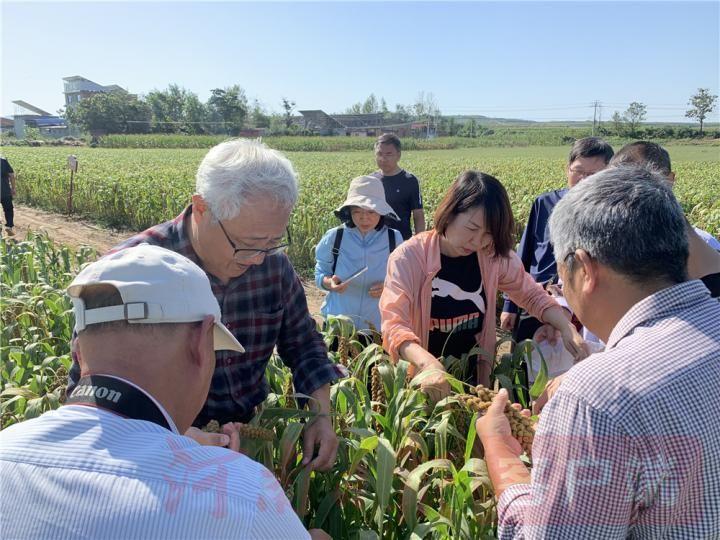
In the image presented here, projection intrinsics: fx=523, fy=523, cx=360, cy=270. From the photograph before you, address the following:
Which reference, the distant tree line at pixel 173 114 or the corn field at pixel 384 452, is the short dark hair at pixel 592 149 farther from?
the distant tree line at pixel 173 114

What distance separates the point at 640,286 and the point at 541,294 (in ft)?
5.69

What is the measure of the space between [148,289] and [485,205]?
6.10 feet

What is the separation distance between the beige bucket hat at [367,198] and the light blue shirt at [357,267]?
21cm

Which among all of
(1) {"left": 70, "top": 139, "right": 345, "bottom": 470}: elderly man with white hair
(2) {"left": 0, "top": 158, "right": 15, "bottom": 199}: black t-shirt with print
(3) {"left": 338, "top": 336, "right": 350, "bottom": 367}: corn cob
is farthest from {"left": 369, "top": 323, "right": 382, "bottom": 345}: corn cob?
(2) {"left": 0, "top": 158, "right": 15, "bottom": 199}: black t-shirt with print

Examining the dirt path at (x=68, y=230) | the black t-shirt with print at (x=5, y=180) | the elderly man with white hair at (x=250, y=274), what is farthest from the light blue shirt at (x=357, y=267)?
the black t-shirt with print at (x=5, y=180)

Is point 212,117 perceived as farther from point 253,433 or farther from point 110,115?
point 253,433

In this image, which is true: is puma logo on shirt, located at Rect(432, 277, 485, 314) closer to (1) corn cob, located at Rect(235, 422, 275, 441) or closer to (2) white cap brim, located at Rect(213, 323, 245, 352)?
(1) corn cob, located at Rect(235, 422, 275, 441)

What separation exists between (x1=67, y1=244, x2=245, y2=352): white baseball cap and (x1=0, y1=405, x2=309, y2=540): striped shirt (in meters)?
0.18

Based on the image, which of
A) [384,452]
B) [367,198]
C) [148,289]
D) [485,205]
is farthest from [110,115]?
[148,289]

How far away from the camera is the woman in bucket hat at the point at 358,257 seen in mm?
3797

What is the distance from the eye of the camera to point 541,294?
2.83 metres

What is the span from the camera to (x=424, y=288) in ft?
8.70

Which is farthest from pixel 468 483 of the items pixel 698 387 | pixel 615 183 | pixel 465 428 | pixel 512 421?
pixel 615 183

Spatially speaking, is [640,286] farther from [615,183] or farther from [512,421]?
[512,421]
